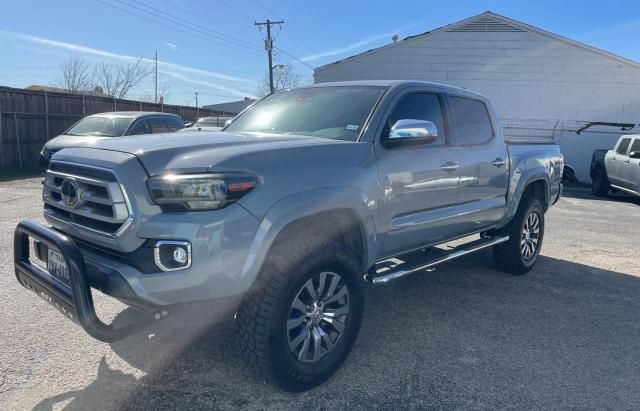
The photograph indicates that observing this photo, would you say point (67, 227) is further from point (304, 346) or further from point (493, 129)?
point (493, 129)

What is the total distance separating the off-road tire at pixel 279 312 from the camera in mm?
2756

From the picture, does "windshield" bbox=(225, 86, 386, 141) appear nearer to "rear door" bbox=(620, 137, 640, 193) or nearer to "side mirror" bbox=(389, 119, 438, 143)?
"side mirror" bbox=(389, 119, 438, 143)

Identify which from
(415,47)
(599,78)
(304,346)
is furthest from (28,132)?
(599,78)

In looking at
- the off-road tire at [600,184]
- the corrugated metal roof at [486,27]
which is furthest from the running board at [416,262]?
the corrugated metal roof at [486,27]

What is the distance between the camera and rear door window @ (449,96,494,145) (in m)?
4.51

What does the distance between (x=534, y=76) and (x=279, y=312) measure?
1868 centimetres

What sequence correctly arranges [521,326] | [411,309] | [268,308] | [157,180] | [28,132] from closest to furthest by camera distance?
[157,180], [268,308], [521,326], [411,309], [28,132]

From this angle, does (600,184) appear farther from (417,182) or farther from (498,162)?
(417,182)

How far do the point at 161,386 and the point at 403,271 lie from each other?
1.84 metres

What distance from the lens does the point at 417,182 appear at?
376 cm

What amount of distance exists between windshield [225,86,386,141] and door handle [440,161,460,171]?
31.5 inches

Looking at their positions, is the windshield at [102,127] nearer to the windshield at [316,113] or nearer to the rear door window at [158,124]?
the rear door window at [158,124]

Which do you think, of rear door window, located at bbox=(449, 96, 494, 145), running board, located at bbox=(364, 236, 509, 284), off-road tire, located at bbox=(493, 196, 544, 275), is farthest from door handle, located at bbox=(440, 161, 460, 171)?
off-road tire, located at bbox=(493, 196, 544, 275)

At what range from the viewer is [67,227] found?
117 inches
